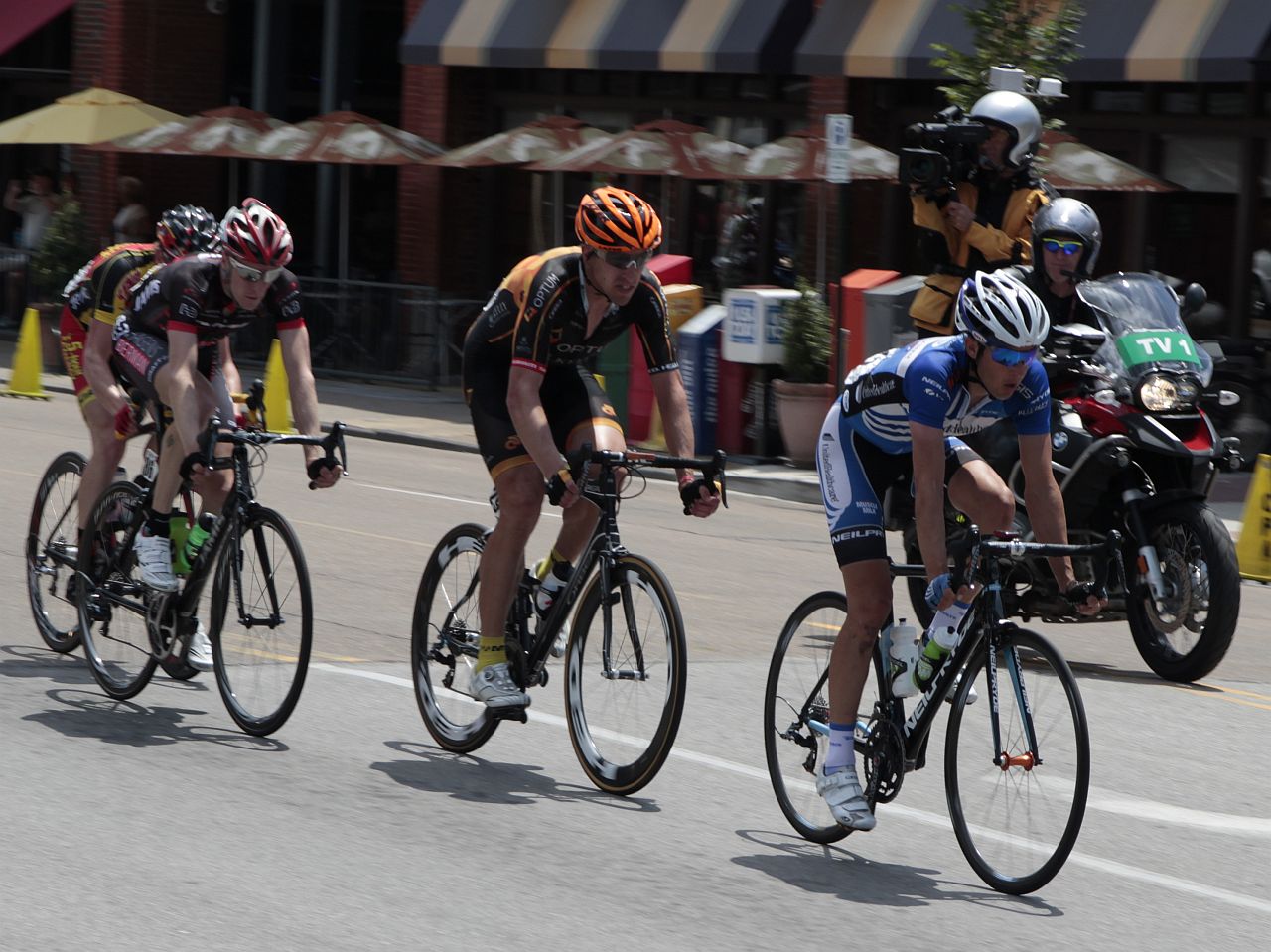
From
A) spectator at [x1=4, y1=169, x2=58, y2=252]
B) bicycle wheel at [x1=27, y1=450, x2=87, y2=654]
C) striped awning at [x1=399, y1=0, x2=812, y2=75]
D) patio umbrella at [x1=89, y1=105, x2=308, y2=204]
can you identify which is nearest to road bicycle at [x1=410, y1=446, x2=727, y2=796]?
bicycle wheel at [x1=27, y1=450, x2=87, y2=654]

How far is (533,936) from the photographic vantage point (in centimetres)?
509

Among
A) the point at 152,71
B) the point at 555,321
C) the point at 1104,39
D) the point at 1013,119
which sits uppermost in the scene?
the point at 1104,39

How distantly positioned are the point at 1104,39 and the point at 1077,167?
1.58 m

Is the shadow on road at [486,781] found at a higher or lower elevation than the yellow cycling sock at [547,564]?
lower

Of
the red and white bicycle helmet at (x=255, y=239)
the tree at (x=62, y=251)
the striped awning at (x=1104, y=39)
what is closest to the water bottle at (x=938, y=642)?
the red and white bicycle helmet at (x=255, y=239)

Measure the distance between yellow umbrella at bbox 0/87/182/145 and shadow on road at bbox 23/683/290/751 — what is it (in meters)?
18.1

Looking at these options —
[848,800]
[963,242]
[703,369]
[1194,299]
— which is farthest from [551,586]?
[703,369]

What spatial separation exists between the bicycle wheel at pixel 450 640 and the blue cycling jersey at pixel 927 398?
5.27 feet

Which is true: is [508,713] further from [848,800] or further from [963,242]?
[963,242]

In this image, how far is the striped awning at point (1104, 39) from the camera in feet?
57.2

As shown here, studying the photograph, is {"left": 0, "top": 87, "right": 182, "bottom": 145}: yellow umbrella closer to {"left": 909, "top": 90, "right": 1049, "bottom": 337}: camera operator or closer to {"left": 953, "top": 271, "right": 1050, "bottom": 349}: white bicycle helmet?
{"left": 909, "top": 90, "right": 1049, "bottom": 337}: camera operator

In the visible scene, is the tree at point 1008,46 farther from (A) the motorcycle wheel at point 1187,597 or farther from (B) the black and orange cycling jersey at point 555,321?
(B) the black and orange cycling jersey at point 555,321

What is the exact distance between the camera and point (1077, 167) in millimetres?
17672

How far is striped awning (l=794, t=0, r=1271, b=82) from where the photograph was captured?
57.2 feet
